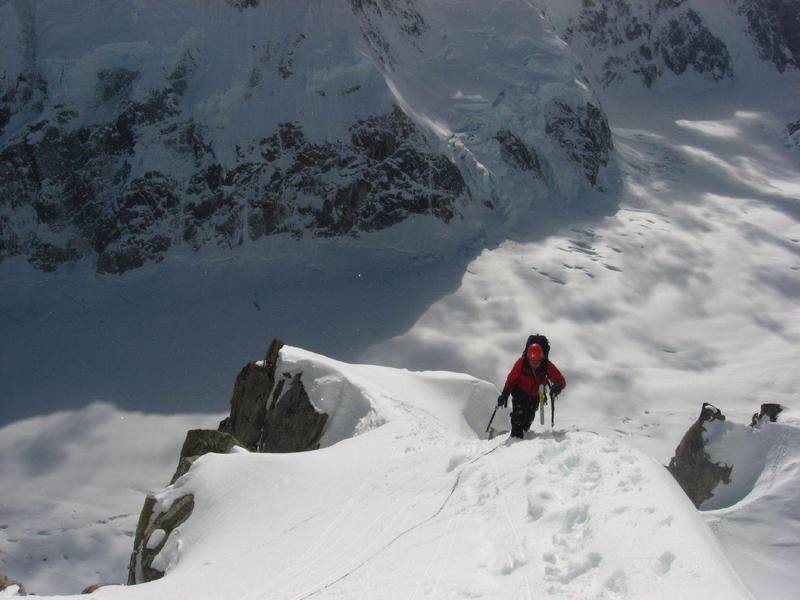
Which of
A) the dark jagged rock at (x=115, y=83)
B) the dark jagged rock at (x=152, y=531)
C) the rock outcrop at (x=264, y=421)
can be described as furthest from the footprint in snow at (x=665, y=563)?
the dark jagged rock at (x=115, y=83)

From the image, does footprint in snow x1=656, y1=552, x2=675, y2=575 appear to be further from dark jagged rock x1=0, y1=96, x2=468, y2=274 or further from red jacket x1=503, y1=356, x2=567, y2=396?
dark jagged rock x1=0, y1=96, x2=468, y2=274

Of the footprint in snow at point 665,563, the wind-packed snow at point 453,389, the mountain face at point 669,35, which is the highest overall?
the mountain face at point 669,35

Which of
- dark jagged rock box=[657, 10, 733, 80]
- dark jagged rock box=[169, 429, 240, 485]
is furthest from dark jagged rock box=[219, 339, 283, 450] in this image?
dark jagged rock box=[657, 10, 733, 80]

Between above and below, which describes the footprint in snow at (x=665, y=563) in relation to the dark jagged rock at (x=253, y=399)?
above

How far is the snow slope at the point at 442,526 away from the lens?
571 centimetres

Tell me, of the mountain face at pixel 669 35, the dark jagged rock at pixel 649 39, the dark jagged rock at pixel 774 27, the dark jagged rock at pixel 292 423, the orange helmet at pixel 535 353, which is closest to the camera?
the orange helmet at pixel 535 353

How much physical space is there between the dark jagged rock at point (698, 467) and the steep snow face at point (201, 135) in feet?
139

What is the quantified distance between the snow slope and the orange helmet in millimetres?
975

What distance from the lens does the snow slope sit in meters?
5.71

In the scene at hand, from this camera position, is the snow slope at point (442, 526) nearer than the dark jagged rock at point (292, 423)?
Yes

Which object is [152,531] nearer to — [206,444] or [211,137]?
[206,444]

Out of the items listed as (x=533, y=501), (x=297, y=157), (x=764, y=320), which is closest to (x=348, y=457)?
(x=533, y=501)

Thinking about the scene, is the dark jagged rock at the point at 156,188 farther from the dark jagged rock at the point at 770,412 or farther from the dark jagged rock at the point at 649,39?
the dark jagged rock at the point at 649,39

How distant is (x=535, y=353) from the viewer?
10.1 m
